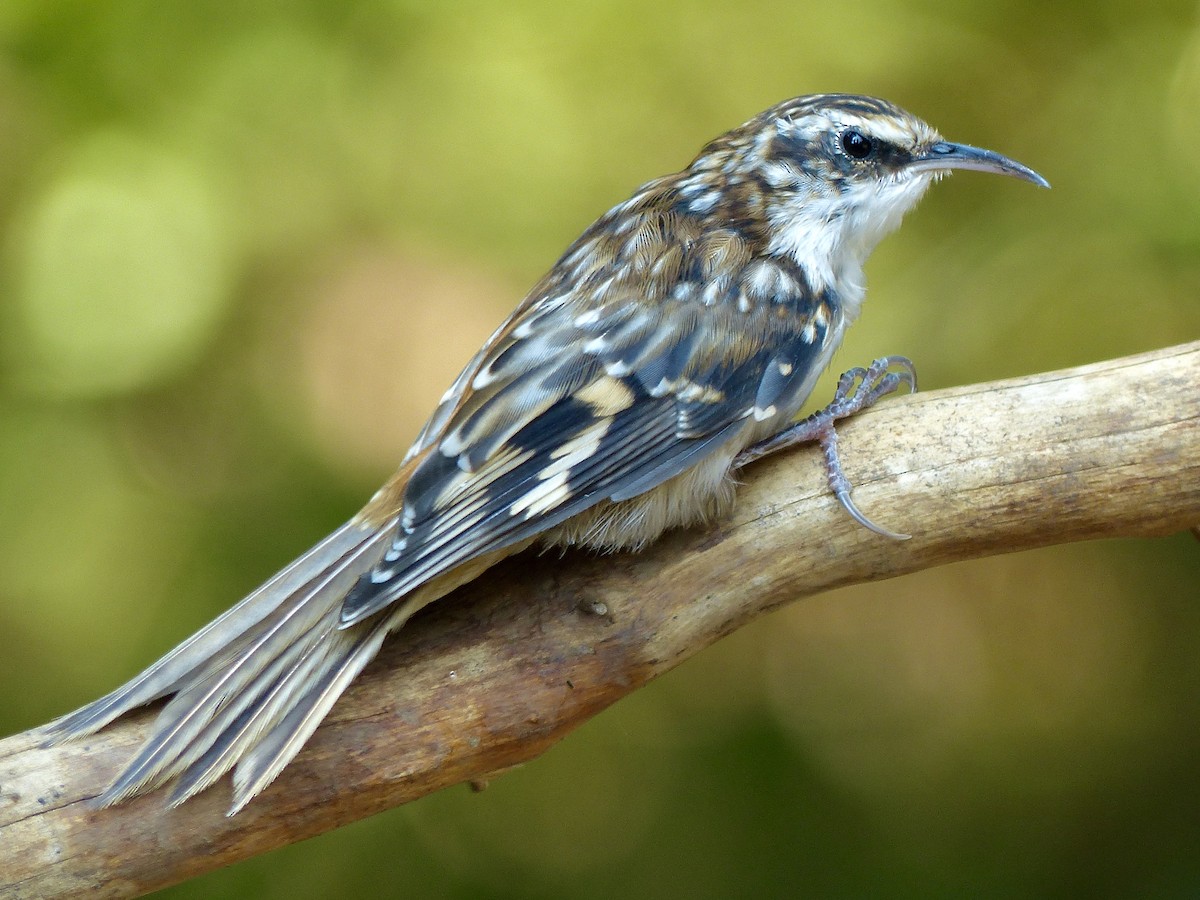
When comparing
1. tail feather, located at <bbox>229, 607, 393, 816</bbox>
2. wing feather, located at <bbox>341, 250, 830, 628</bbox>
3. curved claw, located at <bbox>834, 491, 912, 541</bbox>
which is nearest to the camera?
tail feather, located at <bbox>229, 607, 393, 816</bbox>

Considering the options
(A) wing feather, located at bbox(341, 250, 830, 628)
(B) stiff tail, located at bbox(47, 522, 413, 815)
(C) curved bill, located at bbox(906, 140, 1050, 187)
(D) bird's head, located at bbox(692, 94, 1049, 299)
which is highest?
(C) curved bill, located at bbox(906, 140, 1050, 187)

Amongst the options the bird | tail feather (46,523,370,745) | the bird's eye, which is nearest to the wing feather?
the bird

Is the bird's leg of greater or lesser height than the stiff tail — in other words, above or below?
above

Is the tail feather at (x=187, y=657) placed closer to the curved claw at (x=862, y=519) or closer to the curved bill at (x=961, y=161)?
the curved claw at (x=862, y=519)

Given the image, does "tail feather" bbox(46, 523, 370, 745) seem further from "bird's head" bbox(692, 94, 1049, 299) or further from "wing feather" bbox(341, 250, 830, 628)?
"bird's head" bbox(692, 94, 1049, 299)

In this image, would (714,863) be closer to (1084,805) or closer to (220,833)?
(1084,805)

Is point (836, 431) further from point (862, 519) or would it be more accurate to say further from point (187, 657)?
point (187, 657)

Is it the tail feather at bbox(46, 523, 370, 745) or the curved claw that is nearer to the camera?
the tail feather at bbox(46, 523, 370, 745)
